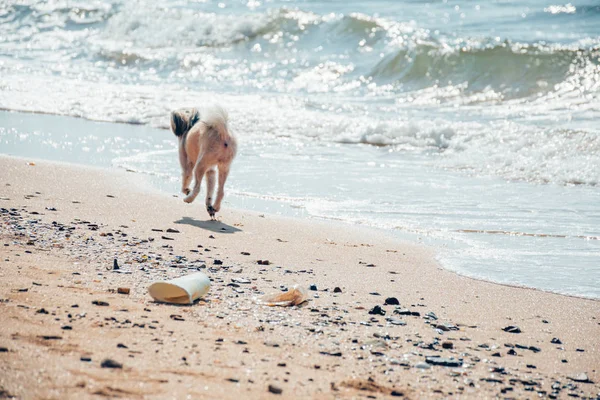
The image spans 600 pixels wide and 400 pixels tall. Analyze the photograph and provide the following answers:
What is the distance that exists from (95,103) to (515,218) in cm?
945

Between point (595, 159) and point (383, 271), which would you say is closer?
point (383, 271)

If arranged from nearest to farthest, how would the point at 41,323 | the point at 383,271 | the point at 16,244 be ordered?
1. the point at 41,323
2. the point at 16,244
3. the point at 383,271

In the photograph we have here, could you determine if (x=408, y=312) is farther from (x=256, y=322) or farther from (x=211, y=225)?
(x=211, y=225)

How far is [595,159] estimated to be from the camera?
35.9ft

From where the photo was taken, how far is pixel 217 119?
25.0 ft

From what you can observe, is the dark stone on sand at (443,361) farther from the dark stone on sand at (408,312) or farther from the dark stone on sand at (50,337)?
the dark stone on sand at (50,337)

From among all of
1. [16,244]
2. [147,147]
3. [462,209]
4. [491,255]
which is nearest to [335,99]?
[147,147]

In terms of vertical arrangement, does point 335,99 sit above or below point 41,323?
above

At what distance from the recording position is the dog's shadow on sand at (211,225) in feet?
23.7

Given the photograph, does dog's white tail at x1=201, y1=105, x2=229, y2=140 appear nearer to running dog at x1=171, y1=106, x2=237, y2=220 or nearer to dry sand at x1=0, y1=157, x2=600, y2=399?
running dog at x1=171, y1=106, x2=237, y2=220

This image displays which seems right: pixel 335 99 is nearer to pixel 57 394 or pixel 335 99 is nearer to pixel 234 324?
pixel 234 324

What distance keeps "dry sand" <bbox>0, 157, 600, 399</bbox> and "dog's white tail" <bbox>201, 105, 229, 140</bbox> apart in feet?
3.39

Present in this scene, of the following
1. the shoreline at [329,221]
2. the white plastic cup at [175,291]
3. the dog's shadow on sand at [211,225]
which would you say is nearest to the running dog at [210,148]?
the dog's shadow on sand at [211,225]

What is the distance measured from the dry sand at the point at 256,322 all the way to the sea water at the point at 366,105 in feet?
2.67
